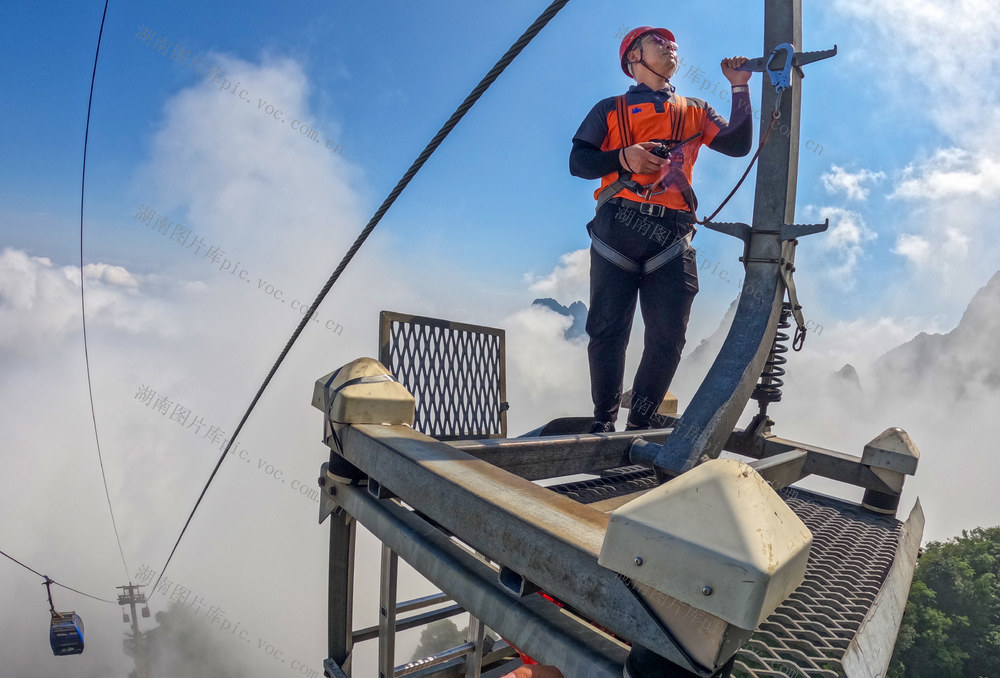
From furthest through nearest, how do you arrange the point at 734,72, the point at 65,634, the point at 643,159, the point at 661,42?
the point at 65,634, the point at 661,42, the point at 734,72, the point at 643,159

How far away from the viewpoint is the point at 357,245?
2270 mm

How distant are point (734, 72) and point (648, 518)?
2356mm

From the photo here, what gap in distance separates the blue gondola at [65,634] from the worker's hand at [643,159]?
27.2 m

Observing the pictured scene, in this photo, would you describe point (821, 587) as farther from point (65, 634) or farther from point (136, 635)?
point (136, 635)

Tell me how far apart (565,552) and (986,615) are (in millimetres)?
39577

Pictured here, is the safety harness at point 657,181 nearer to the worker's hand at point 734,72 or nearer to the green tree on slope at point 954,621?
the worker's hand at point 734,72

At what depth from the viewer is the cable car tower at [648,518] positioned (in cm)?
81

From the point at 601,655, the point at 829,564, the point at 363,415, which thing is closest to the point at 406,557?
the point at 363,415

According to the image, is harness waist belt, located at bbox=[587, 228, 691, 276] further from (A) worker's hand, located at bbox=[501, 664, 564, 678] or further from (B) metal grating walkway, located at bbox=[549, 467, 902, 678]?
(A) worker's hand, located at bbox=[501, 664, 564, 678]

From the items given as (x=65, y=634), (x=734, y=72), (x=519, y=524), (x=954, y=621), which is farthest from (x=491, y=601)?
(x=954, y=621)

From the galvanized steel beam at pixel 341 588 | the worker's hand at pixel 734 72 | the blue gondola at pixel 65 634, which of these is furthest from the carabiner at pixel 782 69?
the blue gondola at pixel 65 634

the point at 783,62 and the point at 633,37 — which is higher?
the point at 633,37

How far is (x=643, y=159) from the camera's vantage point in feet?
7.66

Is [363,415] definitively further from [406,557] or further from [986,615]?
[986,615]
